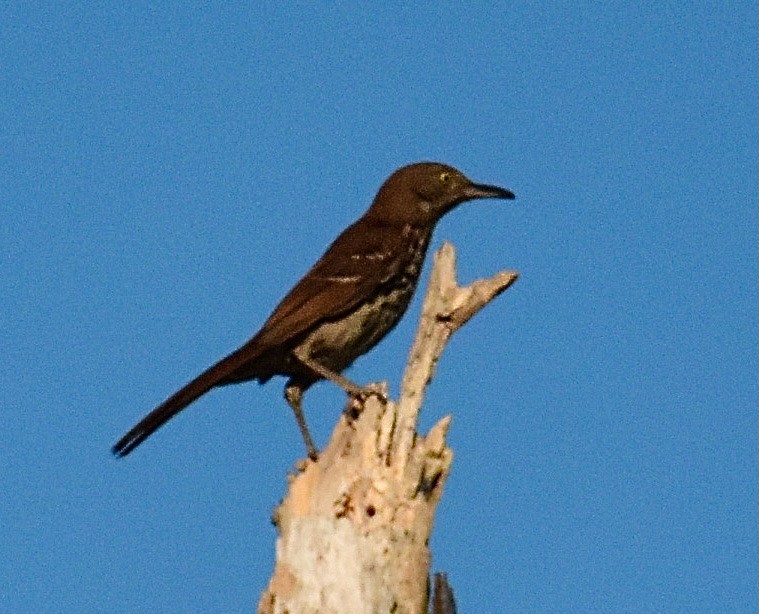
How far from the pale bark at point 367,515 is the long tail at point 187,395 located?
3.84ft

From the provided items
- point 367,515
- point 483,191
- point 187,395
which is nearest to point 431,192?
point 483,191

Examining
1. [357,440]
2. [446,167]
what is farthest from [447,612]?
[446,167]

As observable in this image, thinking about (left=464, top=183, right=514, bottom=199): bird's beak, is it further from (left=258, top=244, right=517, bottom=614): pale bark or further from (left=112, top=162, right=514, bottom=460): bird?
(left=258, top=244, right=517, bottom=614): pale bark

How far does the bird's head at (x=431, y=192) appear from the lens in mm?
10477

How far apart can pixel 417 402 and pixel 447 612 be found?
3.26ft

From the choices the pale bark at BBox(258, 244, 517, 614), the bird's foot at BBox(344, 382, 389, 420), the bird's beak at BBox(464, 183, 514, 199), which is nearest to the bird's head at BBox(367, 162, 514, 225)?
the bird's beak at BBox(464, 183, 514, 199)

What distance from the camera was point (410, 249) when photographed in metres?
10.1

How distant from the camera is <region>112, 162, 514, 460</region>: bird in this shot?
30.3ft

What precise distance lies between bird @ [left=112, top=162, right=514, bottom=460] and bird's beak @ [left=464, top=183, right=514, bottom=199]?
1.07ft

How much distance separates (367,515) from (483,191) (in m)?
3.78

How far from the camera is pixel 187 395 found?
8703 millimetres

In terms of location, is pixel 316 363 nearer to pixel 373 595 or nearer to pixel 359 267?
pixel 359 267

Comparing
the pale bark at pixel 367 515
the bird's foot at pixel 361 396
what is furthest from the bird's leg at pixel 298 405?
the pale bark at pixel 367 515

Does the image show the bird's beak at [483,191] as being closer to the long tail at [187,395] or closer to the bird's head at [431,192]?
the bird's head at [431,192]
